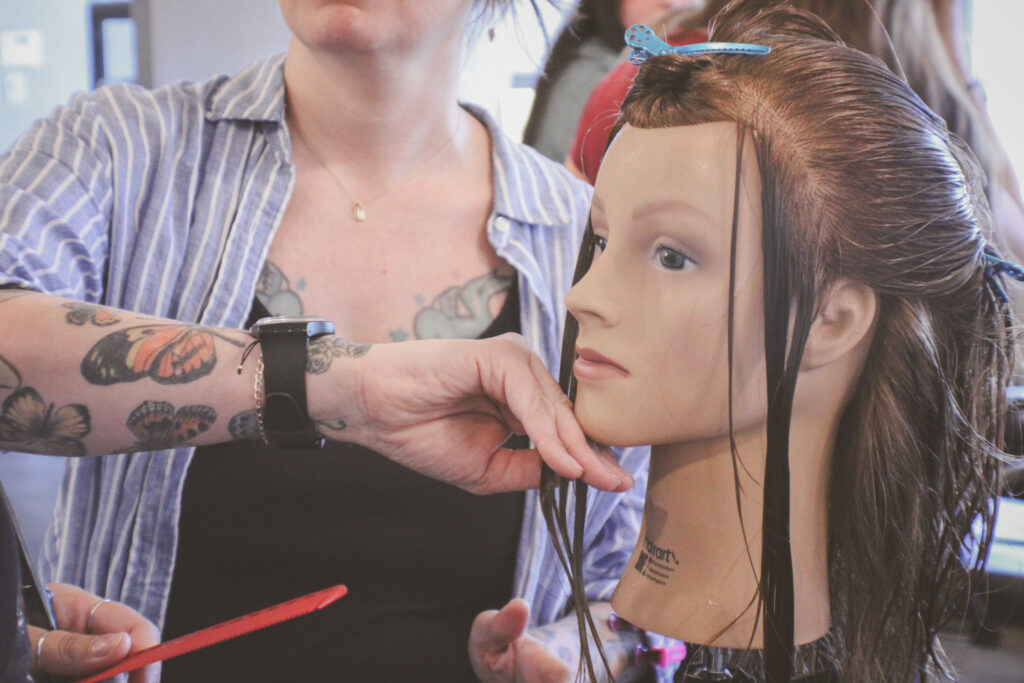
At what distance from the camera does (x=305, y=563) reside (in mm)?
1143

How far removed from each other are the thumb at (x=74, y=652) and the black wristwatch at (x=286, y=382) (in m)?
0.23

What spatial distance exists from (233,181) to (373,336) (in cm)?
28

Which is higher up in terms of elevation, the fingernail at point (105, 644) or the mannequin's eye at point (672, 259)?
the mannequin's eye at point (672, 259)

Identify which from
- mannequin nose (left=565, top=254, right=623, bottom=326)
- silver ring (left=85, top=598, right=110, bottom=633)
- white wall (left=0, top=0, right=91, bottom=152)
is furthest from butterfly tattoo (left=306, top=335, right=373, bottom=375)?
white wall (left=0, top=0, right=91, bottom=152)

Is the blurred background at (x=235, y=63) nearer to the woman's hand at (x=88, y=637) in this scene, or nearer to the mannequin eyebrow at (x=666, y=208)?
the mannequin eyebrow at (x=666, y=208)

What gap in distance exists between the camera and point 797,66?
847 mm

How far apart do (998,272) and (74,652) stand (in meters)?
0.93

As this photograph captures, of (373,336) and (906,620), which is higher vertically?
(373,336)

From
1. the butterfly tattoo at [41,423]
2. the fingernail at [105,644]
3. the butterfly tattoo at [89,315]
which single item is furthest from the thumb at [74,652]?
the butterfly tattoo at [89,315]

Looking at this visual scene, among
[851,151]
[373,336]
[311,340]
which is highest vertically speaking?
[851,151]

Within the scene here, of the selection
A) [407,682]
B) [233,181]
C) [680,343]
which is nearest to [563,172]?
[233,181]

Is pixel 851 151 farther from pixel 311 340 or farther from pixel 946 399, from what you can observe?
pixel 311 340

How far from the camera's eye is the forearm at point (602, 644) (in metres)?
1.07

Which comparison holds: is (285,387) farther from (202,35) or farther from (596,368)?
(202,35)
